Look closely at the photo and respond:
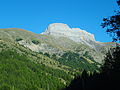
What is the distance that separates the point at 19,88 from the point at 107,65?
399 feet

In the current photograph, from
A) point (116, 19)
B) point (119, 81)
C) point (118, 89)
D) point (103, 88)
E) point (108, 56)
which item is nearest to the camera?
point (116, 19)

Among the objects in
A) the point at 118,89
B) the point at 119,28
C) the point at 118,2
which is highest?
the point at 118,2

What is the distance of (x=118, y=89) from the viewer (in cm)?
3316

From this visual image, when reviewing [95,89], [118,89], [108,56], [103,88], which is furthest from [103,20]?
[108,56]

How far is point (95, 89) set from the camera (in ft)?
141

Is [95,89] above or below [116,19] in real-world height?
below

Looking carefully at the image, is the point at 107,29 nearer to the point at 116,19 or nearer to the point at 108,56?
the point at 116,19

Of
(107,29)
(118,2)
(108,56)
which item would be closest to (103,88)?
(107,29)

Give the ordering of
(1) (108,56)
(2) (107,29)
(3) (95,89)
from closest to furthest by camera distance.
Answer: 1. (2) (107,29)
2. (3) (95,89)
3. (1) (108,56)

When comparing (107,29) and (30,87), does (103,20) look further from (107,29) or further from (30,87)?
(30,87)

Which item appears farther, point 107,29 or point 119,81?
point 119,81

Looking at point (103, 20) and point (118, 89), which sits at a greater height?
point (103, 20)

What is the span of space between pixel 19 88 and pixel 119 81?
16680 centimetres

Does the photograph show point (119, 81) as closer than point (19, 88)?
Yes
